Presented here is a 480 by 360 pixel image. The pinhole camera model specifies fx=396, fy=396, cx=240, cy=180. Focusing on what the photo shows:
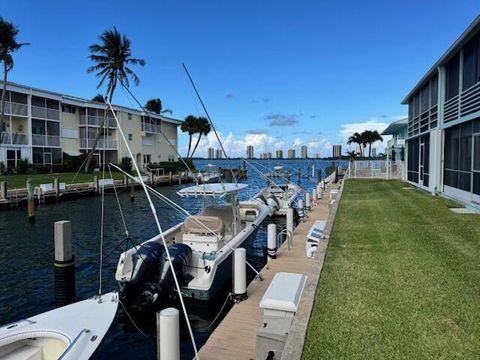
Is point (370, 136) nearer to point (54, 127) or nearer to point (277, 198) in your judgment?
point (54, 127)

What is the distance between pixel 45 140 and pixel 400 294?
150 feet

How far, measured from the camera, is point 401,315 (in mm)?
5531

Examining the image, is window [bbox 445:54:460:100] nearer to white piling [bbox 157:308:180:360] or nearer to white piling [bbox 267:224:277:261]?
white piling [bbox 267:224:277:261]

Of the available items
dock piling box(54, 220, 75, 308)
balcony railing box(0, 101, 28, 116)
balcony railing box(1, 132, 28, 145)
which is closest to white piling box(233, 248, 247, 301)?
dock piling box(54, 220, 75, 308)

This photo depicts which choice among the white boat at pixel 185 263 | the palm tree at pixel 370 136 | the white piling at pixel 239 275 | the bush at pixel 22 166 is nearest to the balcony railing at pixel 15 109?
the bush at pixel 22 166

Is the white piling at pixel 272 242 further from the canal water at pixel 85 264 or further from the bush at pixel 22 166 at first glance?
the bush at pixel 22 166

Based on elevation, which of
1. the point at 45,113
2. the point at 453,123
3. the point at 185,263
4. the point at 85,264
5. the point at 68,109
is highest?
the point at 68,109

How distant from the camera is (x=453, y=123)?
1644cm

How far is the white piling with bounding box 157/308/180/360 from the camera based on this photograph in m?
4.88

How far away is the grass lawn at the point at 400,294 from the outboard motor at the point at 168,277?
334cm

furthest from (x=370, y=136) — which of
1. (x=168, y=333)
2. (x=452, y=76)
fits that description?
(x=168, y=333)

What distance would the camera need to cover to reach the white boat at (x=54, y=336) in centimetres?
592

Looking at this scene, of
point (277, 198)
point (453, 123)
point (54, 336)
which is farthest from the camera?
point (277, 198)

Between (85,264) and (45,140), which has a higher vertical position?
(45,140)
